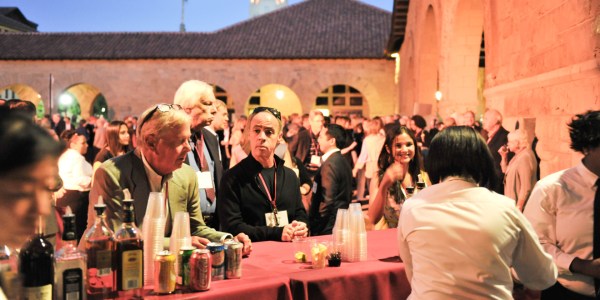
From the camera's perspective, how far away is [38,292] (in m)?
1.93

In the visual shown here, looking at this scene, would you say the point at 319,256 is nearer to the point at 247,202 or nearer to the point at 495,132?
the point at 247,202

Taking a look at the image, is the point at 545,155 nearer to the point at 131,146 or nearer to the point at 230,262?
the point at 230,262

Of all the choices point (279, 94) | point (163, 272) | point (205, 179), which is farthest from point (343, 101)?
point (163, 272)

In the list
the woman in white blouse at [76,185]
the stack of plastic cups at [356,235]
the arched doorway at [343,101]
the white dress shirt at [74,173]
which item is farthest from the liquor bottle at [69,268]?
the arched doorway at [343,101]

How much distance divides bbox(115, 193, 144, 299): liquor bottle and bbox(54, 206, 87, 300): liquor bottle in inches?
5.7

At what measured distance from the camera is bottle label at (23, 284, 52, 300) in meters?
1.91

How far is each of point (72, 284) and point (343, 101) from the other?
95.6ft

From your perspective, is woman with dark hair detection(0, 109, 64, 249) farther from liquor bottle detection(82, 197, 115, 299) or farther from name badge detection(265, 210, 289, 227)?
name badge detection(265, 210, 289, 227)

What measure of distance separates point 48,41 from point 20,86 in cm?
345

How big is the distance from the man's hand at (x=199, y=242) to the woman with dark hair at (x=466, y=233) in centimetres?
100

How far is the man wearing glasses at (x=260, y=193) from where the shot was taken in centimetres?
346

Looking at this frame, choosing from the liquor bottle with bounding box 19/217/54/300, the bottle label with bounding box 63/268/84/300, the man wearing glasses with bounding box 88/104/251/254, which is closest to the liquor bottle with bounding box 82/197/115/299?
the bottle label with bounding box 63/268/84/300

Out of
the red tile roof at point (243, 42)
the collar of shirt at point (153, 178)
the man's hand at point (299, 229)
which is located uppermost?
the red tile roof at point (243, 42)

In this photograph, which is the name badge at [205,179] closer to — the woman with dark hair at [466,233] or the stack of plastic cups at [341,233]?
the stack of plastic cups at [341,233]
